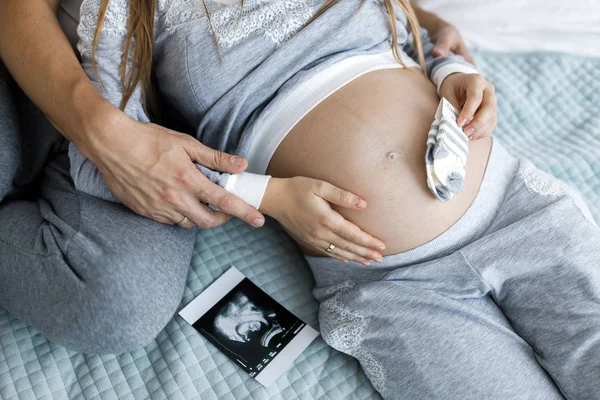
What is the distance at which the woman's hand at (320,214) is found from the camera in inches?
37.6

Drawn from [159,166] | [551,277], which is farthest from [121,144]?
[551,277]

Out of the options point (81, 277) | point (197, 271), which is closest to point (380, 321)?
point (197, 271)

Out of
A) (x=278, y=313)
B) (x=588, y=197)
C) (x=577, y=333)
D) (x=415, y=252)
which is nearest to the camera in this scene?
(x=577, y=333)

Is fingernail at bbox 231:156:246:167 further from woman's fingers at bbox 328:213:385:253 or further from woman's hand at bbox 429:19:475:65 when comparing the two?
woman's hand at bbox 429:19:475:65

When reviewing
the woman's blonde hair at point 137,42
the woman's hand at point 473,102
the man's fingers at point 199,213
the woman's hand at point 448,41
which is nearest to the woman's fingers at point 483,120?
the woman's hand at point 473,102

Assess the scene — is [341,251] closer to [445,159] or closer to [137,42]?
[445,159]

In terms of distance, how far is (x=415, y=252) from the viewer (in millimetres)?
1012

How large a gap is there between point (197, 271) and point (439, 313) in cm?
55

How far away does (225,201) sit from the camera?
0.94 m

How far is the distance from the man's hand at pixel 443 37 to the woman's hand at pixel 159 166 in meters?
0.64

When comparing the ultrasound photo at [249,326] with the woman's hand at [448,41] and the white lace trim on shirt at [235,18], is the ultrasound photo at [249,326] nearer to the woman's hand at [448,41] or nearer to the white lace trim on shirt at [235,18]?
the white lace trim on shirt at [235,18]

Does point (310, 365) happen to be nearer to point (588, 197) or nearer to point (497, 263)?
point (497, 263)

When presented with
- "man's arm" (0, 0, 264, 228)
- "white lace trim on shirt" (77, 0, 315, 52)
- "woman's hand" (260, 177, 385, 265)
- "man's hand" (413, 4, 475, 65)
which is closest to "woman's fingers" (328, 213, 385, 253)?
"woman's hand" (260, 177, 385, 265)

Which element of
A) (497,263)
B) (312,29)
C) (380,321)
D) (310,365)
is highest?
(312,29)
